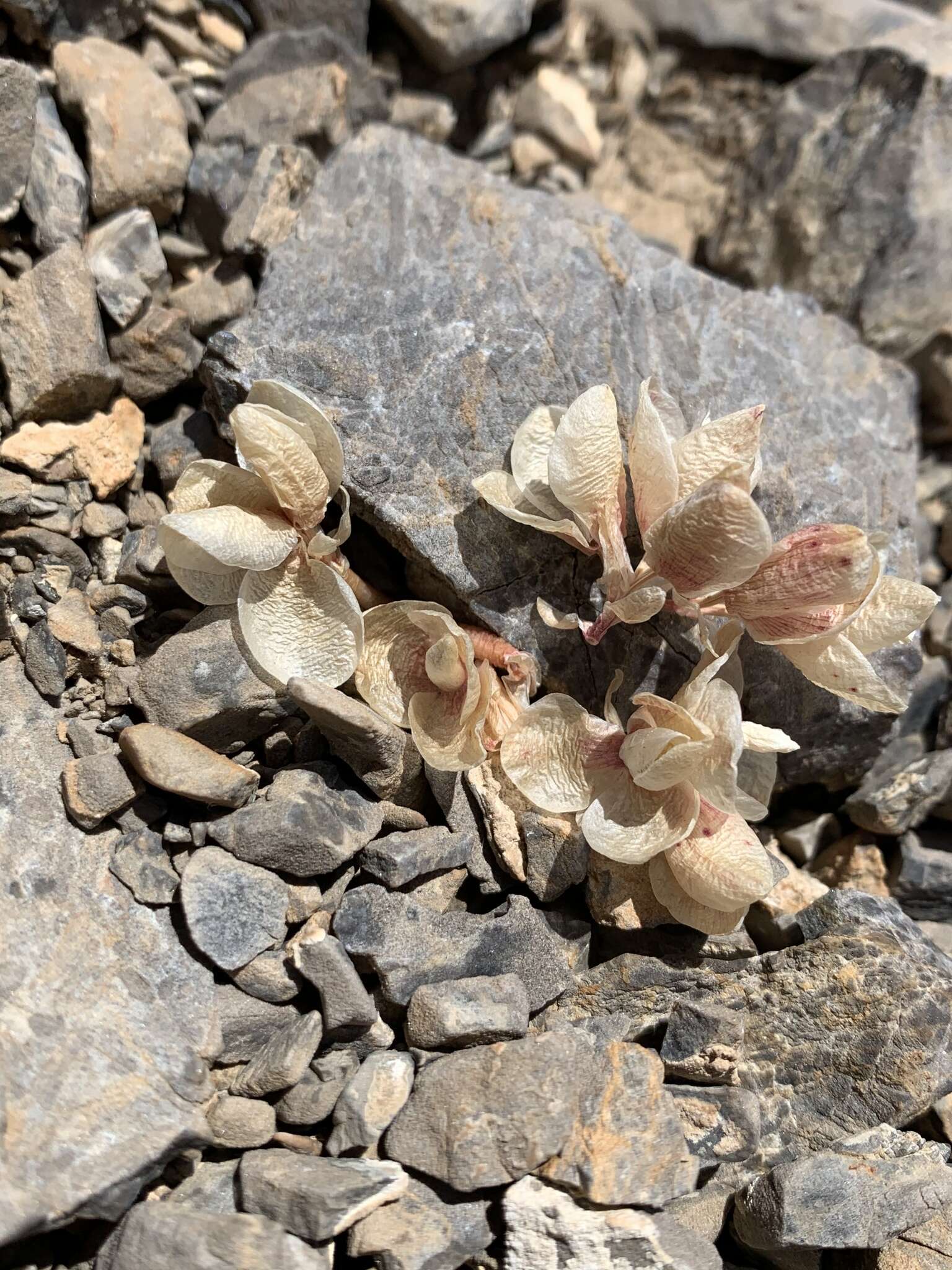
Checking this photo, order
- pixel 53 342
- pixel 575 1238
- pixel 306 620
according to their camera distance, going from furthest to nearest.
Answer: pixel 53 342 < pixel 306 620 < pixel 575 1238

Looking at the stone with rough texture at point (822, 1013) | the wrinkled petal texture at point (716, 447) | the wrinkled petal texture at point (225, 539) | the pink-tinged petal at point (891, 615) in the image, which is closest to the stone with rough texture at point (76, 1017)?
the wrinkled petal texture at point (225, 539)

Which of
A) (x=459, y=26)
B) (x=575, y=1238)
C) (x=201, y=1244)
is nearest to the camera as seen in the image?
(x=201, y=1244)

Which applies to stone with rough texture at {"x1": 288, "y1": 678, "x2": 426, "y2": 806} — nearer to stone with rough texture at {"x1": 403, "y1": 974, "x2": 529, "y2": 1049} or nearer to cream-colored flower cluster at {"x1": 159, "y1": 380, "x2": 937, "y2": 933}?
cream-colored flower cluster at {"x1": 159, "y1": 380, "x2": 937, "y2": 933}

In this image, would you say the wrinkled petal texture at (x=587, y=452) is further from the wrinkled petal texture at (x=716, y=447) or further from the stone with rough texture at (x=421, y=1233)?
the stone with rough texture at (x=421, y=1233)

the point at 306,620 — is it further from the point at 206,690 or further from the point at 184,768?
the point at 184,768

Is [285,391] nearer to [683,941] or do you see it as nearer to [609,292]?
[609,292]

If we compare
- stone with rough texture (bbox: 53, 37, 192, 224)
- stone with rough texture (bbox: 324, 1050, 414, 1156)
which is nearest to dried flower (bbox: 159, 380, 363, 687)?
stone with rough texture (bbox: 324, 1050, 414, 1156)

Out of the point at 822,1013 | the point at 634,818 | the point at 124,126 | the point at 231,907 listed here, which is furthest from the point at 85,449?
the point at 822,1013
